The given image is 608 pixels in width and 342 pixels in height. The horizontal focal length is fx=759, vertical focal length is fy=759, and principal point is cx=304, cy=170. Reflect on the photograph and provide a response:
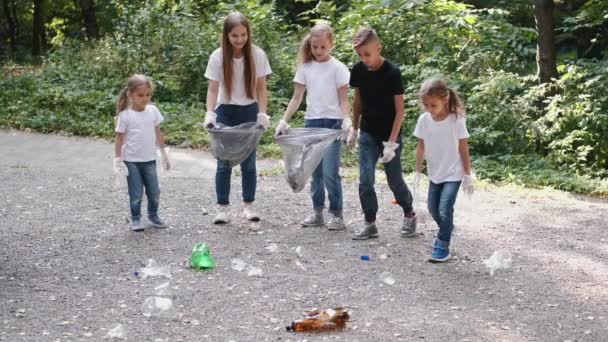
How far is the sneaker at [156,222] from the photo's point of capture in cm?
650

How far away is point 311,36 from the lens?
604cm

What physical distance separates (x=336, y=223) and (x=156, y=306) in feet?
7.21

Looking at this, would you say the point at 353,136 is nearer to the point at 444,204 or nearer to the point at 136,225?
the point at 444,204

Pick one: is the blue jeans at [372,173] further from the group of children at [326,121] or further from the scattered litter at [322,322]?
the scattered litter at [322,322]

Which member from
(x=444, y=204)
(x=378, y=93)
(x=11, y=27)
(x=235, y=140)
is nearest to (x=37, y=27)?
(x=11, y=27)

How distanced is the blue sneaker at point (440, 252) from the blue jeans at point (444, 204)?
32 mm

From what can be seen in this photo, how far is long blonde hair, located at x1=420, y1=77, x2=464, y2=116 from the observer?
17.4ft

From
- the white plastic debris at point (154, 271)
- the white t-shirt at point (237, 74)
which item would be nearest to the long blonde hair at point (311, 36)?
the white t-shirt at point (237, 74)

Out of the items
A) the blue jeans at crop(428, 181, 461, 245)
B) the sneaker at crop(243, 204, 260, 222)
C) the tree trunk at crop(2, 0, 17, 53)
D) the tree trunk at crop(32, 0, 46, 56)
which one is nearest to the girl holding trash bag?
the sneaker at crop(243, 204, 260, 222)

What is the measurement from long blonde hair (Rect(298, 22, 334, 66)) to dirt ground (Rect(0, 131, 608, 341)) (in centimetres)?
144

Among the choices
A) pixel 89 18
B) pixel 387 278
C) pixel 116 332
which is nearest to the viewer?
pixel 116 332

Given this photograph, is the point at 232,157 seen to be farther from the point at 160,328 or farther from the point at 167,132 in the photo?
the point at 167,132

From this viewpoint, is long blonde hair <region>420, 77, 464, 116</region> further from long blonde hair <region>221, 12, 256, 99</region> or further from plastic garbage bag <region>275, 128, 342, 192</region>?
long blonde hair <region>221, 12, 256, 99</region>

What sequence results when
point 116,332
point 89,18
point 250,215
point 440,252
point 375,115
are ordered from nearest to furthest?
point 116,332 → point 440,252 → point 375,115 → point 250,215 → point 89,18
